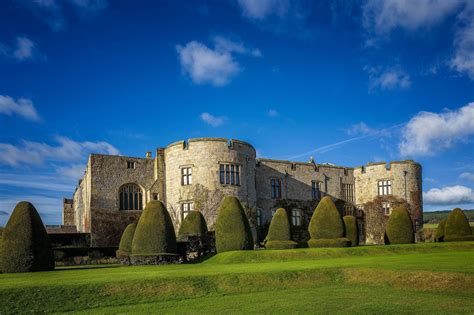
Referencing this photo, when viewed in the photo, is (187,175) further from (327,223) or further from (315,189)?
(315,189)

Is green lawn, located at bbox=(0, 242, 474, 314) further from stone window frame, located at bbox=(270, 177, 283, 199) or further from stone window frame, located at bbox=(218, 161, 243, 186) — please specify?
stone window frame, located at bbox=(270, 177, 283, 199)

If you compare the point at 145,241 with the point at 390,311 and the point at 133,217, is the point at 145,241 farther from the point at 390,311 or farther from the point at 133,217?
the point at 390,311

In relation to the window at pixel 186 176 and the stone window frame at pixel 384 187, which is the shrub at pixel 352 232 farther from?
the stone window frame at pixel 384 187

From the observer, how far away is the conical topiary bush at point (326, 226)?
2952cm

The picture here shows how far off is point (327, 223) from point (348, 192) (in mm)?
18317

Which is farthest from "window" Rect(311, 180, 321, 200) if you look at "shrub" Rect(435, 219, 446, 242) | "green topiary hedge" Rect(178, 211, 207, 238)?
"green topiary hedge" Rect(178, 211, 207, 238)

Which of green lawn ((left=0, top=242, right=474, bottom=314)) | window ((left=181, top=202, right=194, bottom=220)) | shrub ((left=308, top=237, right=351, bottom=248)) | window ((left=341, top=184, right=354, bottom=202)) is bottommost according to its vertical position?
shrub ((left=308, top=237, right=351, bottom=248))

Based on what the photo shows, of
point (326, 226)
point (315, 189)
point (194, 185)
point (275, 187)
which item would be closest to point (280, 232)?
point (326, 226)

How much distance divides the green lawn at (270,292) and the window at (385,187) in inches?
1141

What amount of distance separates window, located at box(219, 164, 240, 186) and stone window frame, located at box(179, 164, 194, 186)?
210cm

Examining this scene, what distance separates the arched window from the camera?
1455 inches

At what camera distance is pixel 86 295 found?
1355 cm

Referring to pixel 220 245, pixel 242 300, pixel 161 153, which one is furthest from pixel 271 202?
pixel 242 300

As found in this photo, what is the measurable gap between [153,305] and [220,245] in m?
14.3
